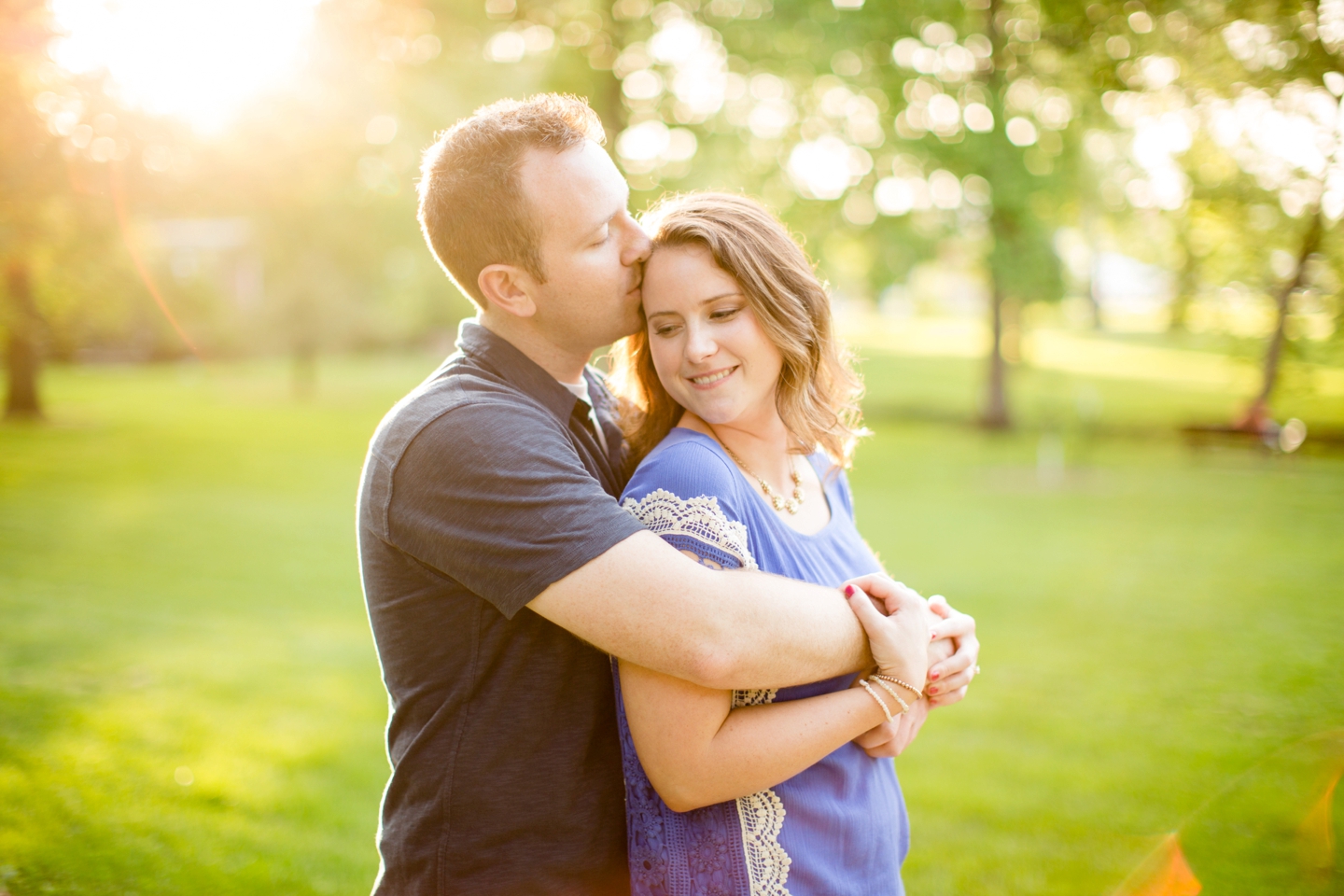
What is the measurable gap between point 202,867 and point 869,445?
1915 centimetres

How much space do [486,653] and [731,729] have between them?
0.52 m

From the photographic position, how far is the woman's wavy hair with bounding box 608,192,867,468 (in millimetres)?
2264

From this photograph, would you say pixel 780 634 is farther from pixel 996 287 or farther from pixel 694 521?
pixel 996 287

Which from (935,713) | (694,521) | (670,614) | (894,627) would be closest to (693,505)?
(694,521)

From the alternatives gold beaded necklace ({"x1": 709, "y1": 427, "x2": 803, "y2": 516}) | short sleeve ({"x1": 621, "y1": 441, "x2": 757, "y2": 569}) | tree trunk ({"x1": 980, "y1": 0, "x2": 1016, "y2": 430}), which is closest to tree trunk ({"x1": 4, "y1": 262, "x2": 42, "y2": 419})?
tree trunk ({"x1": 980, "y1": 0, "x2": 1016, "y2": 430})

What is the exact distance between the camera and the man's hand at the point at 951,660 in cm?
220

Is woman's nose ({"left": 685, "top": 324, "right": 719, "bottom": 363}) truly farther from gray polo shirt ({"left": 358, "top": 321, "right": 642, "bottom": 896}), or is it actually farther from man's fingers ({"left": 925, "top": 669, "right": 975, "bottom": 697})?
man's fingers ({"left": 925, "top": 669, "right": 975, "bottom": 697})

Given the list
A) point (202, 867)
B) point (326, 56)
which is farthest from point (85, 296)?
point (202, 867)

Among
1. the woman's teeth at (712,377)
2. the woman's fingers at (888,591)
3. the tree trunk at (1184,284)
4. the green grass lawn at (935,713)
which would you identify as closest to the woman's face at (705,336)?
the woman's teeth at (712,377)

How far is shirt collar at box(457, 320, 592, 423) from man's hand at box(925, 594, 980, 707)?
100cm

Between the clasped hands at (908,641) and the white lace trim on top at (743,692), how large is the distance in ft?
0.85

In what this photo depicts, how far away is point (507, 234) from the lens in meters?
2.18

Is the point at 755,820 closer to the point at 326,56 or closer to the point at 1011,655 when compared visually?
the point at 1011,655

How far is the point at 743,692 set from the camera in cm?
198
